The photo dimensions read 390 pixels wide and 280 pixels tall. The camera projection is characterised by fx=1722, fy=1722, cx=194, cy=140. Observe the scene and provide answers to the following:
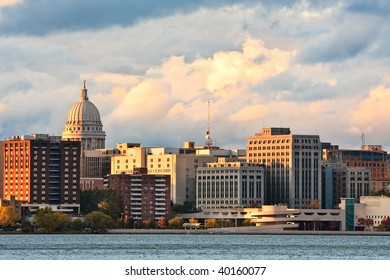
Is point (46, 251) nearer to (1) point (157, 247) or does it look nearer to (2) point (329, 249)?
(1) point (157, 247)

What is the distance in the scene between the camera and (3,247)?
600ft
